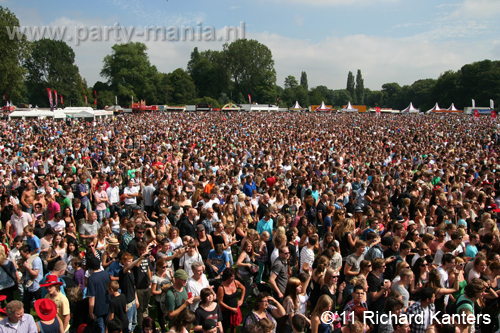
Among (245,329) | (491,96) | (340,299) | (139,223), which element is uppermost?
(491,96)

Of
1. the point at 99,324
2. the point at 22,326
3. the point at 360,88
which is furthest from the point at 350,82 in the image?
the point at 22,326

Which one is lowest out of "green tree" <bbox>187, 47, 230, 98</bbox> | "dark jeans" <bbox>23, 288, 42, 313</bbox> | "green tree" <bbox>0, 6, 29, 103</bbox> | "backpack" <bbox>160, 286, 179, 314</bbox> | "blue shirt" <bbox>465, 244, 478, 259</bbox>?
"dark jeans" <bbox>23, 288, 42, 313</bbox>

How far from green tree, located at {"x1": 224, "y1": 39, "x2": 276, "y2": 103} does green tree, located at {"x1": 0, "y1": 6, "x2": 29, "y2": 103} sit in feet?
180

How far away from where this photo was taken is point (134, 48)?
8125 cm

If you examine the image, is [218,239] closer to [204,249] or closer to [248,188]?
[204,249]

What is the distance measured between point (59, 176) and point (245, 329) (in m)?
8.04

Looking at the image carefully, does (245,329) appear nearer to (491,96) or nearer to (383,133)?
(383,133)

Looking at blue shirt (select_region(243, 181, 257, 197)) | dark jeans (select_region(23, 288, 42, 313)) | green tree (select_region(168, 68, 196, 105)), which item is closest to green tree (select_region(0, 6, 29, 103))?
blue shirt (select_region(243, 181, 257, 197))

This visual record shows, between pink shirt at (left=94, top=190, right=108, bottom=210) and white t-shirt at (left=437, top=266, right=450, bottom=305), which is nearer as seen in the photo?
white t-shirt at (left=437, top=266, right=450, bottom=305)

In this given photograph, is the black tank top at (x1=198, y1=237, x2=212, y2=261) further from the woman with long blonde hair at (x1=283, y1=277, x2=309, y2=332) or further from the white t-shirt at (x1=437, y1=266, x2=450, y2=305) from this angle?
the white t-shirt at (x1=437, y1=266, x2=450, y2=305)

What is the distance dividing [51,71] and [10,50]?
110ft


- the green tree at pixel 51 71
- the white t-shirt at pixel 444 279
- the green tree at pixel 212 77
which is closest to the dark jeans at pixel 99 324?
the white t-shirt at pixel 444 279

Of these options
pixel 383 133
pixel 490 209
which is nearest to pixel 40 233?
pixel 490 209

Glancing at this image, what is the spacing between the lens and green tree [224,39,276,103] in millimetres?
85688
